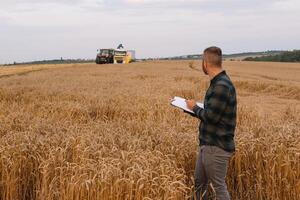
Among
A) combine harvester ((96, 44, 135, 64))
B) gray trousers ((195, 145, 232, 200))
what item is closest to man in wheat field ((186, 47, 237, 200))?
gray trousers ((195, 145, 232, 200))

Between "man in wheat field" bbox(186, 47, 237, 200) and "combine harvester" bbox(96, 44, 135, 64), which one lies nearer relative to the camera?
"man in wheat field" bbox(186, 47, 237, 200)

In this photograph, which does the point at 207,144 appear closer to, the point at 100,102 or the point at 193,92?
the point at 100,102

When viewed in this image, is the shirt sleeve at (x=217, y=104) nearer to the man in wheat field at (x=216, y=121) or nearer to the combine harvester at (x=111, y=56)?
the man in wheat field at (x=216, y=121)

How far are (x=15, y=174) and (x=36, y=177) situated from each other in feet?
0.81

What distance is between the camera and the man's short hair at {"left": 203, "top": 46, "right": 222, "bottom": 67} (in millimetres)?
4723

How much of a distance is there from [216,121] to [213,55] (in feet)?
2.18

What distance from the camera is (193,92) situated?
18.3m

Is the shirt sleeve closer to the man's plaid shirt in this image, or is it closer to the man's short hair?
the man's plaid shirt

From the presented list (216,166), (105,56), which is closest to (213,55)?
(216,166)

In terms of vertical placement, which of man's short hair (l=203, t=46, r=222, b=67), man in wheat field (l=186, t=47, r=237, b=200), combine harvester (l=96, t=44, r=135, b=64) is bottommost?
combine harvester (l=96, t=44, r=135, b=64)

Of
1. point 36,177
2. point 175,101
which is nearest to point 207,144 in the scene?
point 175,101

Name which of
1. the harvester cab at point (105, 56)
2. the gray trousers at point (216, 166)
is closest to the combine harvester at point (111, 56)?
the harvester cab at point (105, 56)

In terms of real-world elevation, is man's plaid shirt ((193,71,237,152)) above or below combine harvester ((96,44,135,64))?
above

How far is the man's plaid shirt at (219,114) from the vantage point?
4723mm
